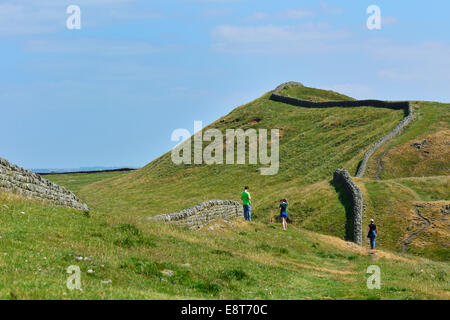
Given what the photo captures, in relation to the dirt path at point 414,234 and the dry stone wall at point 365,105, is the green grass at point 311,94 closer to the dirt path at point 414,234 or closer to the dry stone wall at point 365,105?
the dry stone wall at point 365,105

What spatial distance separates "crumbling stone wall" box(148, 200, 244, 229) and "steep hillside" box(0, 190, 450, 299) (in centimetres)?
285

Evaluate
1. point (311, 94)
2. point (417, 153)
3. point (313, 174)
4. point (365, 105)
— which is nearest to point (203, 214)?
point (313, 174)

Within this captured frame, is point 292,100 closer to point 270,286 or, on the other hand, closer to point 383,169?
point 383,169

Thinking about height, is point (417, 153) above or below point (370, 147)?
below

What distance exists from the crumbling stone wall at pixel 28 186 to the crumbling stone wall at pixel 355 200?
1019 inches

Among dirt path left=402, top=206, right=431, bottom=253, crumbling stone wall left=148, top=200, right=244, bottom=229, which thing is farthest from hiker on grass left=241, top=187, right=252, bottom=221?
dirt path left=402, top=206, right=431, bottom=253

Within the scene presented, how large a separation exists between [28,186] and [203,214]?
11.9 m

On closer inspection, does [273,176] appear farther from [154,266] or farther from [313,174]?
[154,266]

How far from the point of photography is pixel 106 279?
47.3 ft

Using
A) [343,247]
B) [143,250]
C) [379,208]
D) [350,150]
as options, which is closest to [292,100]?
[350,150]

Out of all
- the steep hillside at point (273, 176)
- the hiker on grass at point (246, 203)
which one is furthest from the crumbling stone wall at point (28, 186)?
the steep hillside at point (273, 176)

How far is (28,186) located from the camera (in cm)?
2384

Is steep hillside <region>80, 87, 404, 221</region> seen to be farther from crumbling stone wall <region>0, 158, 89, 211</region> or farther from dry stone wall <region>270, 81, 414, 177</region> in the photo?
crumbling stone wall <region>0, 158, 89, 211</region>

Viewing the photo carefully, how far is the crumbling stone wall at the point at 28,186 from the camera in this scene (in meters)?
22.6
